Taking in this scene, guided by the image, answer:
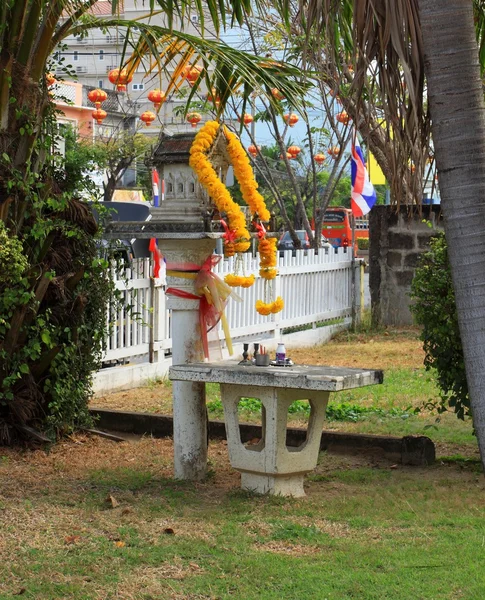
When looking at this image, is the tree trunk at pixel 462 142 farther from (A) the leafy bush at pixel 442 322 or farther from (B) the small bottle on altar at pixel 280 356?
(A) the leafy bush at pixel 442 322

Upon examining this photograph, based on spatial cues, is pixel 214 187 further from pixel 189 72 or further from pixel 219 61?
pixel 189 72

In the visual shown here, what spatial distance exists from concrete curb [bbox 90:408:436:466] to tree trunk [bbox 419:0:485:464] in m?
3.13

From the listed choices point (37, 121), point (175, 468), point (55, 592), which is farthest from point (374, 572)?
point (37, 121)

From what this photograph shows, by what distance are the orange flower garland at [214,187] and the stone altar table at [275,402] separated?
86 centimetres

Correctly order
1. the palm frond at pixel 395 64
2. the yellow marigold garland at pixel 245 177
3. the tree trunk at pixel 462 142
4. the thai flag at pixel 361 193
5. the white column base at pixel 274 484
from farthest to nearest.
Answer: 1. the thai flag at pixel 361 193
2. the yellow marigold garland at pixel 245 177
3. the white column base at pixel 274 484
4. the palm frond at pixel 395 64
5. the tree trunk at pixel 462 142

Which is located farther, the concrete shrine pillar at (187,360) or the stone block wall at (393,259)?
the stone block wall at (393,259)

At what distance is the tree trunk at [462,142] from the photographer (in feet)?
15.0

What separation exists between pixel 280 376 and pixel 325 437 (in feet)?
6.97

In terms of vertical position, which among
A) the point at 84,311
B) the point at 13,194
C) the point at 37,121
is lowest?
the point at 84,311

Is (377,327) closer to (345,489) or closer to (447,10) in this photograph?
(345,489)

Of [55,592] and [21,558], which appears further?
[21,558]

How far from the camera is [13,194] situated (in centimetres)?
772

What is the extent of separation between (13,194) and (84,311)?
117 centimetres

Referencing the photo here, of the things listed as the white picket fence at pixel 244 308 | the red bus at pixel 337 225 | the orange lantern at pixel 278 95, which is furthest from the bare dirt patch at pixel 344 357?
the red bus at pixel 337 225
